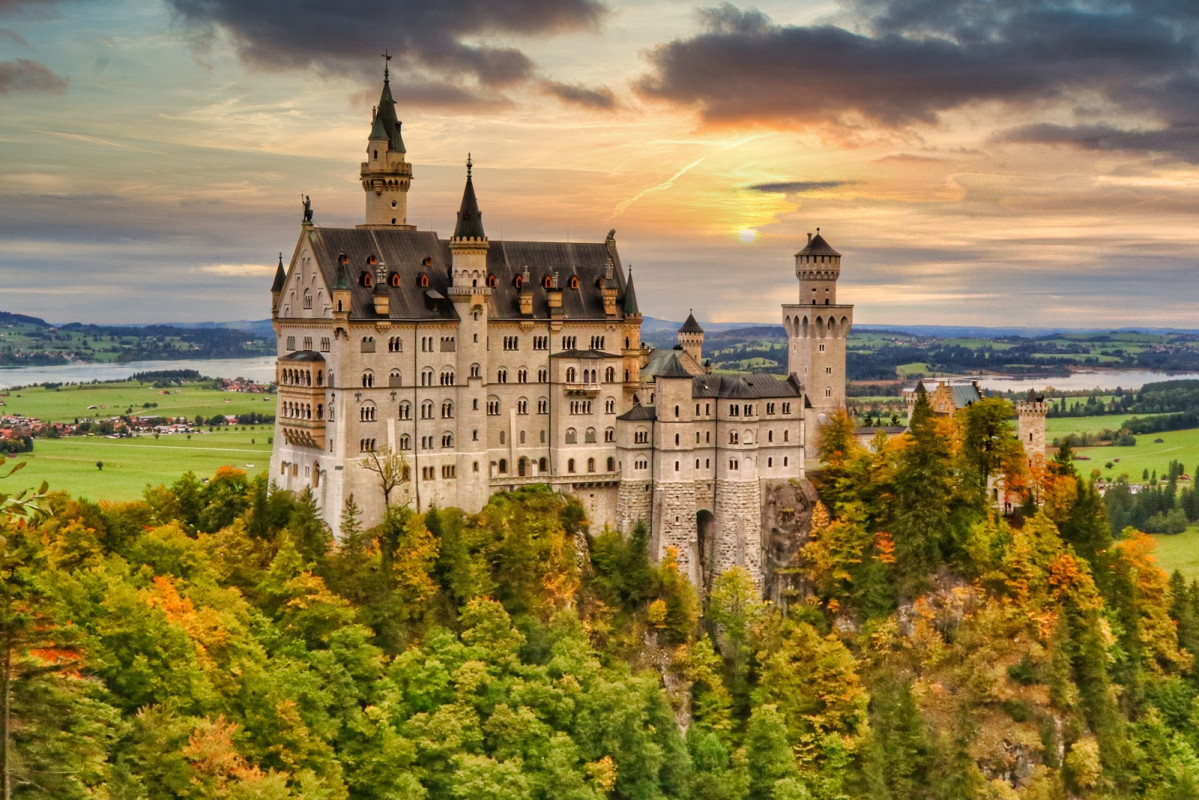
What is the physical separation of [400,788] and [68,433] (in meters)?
123

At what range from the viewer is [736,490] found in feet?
313

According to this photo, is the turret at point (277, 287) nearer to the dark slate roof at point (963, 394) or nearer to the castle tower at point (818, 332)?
the castle tower at point (818, 332)

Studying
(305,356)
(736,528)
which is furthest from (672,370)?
(305,356)

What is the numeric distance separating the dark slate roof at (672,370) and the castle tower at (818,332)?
1536 centimetres

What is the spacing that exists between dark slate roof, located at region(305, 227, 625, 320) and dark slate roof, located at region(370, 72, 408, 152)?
7.80m

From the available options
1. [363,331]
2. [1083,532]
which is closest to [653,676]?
[363,331]

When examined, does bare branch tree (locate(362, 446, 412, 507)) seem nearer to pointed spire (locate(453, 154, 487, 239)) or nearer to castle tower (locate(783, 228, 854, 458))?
pointed spire (locate(453, 154, 487, 239))

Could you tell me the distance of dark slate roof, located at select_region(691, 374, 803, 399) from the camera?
3765 inches

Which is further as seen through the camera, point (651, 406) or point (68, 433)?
point (68, 433)

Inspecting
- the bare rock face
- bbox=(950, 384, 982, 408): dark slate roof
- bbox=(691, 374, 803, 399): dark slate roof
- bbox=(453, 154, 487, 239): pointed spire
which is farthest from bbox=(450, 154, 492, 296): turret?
bbox=(950, 384, 982, 408): dark slate roof

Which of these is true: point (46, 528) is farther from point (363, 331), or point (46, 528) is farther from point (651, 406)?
point (651, 406)

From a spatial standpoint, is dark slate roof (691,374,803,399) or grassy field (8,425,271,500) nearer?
dark slate roof (691,374,803,399)

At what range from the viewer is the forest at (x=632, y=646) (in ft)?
227

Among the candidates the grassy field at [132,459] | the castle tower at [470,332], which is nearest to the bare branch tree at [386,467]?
the castle tower at [470,332]
